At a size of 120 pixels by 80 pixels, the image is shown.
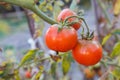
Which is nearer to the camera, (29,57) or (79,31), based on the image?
(29,57)

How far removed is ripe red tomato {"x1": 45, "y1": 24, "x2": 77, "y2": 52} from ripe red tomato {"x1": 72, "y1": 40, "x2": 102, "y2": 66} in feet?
0.09

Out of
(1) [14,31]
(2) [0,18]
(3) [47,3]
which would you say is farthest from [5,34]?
(3) [47,3]

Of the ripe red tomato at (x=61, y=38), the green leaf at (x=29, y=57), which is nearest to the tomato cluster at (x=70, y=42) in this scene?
the ripe red tomato at (x=61, y=38)

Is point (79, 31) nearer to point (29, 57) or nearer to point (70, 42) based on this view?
point (29, 57)

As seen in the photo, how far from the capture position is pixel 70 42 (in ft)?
2.30

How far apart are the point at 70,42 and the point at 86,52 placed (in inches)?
2.5

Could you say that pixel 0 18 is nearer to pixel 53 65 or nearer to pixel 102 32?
pixel 102 32

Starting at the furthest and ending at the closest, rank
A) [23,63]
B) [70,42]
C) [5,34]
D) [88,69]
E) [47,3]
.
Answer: [5,34], [88,69], [47,3], [23,63], [70,42]

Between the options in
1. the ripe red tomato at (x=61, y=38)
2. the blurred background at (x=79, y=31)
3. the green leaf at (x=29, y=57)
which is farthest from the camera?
the blurred background at (x=79, y=31)

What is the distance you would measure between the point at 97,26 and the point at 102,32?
57mm

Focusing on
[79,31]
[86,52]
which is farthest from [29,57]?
[79,31]

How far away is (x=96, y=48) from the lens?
750 mm

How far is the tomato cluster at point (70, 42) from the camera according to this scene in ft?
2.31

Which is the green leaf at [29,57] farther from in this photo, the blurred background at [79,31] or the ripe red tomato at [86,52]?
the ripe red tomato at [86,52]
